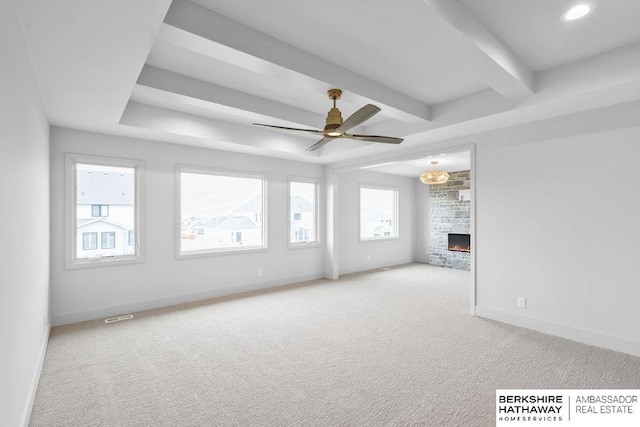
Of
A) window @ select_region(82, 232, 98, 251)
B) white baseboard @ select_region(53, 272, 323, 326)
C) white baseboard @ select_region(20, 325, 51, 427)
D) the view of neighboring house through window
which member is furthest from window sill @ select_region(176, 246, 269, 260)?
white baseboard @ select_region(20, 325, 51, 427)

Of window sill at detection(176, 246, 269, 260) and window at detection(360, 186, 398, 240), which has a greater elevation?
window at detection(360, 186, 398, 240)

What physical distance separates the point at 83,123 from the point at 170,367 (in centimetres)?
291

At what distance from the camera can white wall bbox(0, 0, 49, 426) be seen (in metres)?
1.54

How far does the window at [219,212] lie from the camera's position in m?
4.93

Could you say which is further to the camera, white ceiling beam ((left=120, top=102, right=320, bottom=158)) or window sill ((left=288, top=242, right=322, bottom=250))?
window sill ((left=288, top=242, right=322, bottom=250))

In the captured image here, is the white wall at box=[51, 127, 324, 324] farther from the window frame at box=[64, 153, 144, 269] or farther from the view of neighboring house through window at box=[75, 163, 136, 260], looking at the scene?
the view of neighboring house through window at box=[75, 163, 136, 260]

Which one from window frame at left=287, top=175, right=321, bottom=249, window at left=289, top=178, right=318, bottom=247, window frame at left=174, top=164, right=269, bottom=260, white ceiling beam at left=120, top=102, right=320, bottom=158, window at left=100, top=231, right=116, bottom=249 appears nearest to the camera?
white ceiling beam at left=120, top=102, right=320, bottom=158

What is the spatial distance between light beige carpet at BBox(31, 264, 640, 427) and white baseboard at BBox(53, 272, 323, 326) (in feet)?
0.60

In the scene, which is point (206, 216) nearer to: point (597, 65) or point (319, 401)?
point (319, 401)

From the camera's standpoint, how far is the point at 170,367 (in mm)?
2824

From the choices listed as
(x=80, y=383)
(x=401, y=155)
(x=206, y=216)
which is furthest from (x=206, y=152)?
(x=80, y=383)

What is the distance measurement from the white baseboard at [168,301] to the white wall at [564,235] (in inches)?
129

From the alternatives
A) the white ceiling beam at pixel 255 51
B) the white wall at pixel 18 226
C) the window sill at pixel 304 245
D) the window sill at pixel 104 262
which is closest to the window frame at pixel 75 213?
the window sill at pixel 104 262

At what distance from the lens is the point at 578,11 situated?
2.12m
